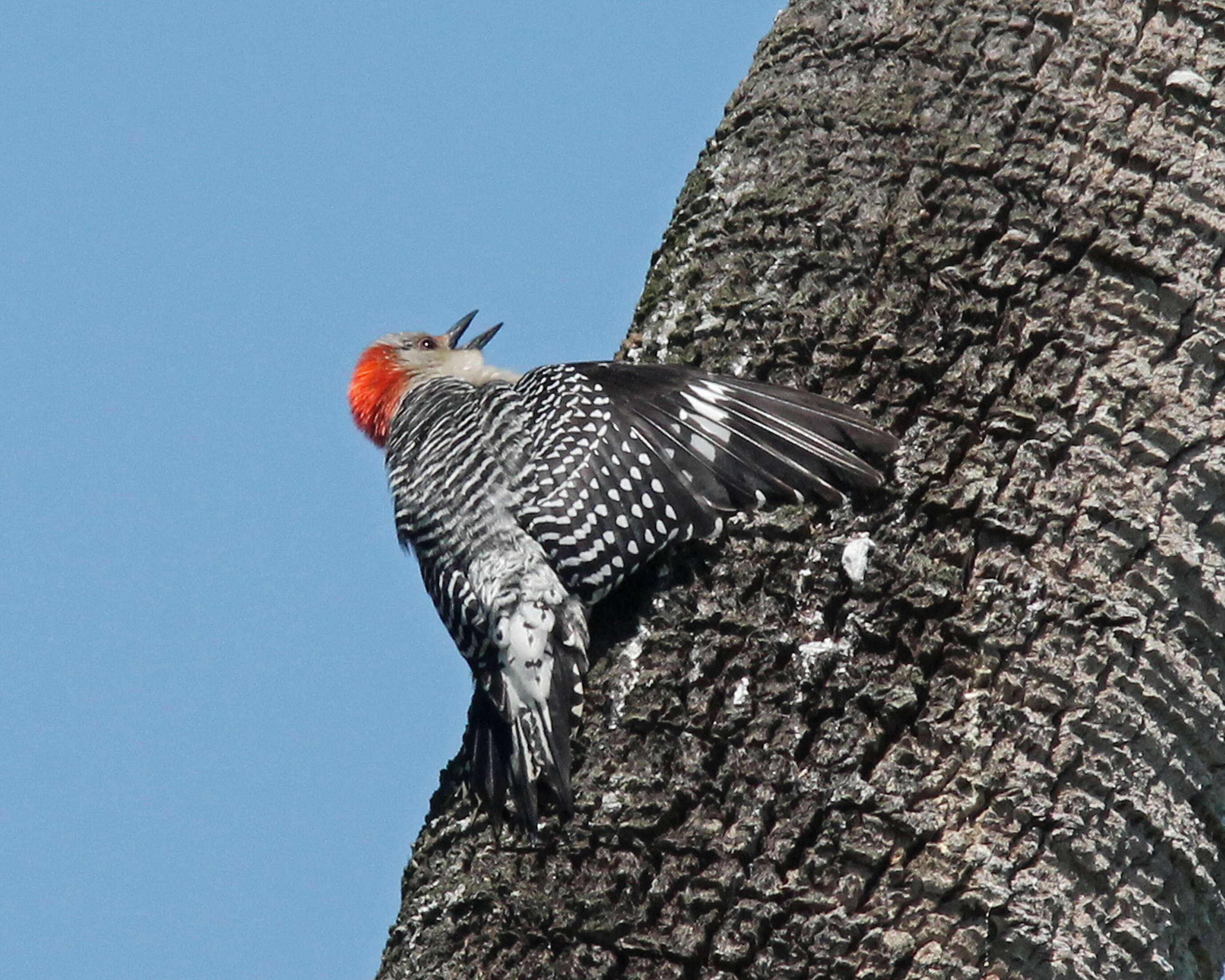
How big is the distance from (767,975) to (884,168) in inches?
82.5

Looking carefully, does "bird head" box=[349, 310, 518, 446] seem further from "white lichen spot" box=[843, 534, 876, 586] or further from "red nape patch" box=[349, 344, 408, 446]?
"white lichen spot" box=[843, 534, 876, 586]

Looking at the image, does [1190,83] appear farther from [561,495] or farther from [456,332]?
[456,332]

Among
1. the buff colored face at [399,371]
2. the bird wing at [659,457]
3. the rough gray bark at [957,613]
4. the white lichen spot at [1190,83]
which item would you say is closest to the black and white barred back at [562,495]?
the bird wing at [659,457]

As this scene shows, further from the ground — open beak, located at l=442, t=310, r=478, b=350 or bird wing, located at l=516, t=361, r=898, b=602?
open beak, located at l=442, t=310, r=478, b=350

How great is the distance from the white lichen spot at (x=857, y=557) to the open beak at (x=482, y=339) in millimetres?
3492

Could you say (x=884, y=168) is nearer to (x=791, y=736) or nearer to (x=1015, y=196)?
(x=1015, y=196)

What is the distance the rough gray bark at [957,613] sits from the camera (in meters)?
3.11

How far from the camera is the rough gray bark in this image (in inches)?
122

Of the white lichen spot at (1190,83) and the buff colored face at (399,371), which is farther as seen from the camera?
the buff colored face at (399,371)

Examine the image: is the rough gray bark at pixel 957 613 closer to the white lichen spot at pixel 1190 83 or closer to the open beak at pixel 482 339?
the white lichen spot at pixel 1190 83

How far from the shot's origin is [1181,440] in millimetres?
3365

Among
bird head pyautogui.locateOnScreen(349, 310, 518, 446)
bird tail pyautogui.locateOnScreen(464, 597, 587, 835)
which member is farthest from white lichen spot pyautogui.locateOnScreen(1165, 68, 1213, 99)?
bird head pyautogui.locateOnScreen(349, 310, 518, 446)

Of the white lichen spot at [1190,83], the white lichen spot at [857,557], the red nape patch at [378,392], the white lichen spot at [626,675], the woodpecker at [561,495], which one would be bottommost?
the white lichen spot at [626,675]

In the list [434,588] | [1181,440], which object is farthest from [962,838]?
[434,588]
